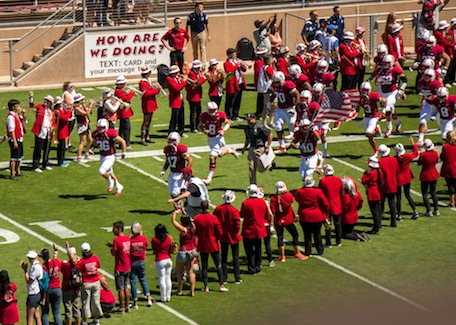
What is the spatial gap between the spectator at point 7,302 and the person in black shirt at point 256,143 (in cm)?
906

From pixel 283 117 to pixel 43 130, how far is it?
5954 millimetres

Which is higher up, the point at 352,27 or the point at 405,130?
the point at 352,27

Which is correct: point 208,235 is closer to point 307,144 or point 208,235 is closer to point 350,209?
point 350,209

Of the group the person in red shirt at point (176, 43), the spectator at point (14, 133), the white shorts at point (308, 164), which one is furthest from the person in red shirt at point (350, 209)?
the person in red shirt at point (176, 43)

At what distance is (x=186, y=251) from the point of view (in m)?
25.6

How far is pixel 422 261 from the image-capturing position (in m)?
27.7

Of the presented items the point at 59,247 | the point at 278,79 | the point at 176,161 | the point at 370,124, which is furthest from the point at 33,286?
the point at 370,124

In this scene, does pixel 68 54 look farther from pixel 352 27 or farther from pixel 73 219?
pixel 73 219

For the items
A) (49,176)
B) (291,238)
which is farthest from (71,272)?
(49,176)

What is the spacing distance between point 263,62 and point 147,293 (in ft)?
44.0

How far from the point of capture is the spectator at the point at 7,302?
23.1m

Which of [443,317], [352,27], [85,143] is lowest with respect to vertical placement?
[443,317]

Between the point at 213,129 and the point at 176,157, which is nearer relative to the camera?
the point at 176,157

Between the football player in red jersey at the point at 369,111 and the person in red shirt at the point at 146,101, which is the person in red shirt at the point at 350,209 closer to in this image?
the football player in red jersey at the point at 369,111
